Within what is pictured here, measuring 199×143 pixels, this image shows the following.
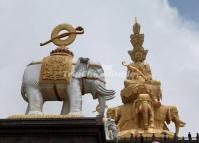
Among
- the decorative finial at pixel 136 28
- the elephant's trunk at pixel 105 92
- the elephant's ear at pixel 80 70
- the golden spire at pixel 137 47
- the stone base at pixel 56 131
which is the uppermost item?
the decorative finial at pixel 136 28

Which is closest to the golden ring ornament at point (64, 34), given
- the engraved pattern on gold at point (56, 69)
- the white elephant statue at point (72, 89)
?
the engraved pattern on gold at point (56, 69)

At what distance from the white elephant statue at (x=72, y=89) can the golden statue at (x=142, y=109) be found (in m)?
11.8

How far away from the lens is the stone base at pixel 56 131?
49.7 ft

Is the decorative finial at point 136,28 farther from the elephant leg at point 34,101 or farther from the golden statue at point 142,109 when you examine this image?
the elephant leg at point 34,101

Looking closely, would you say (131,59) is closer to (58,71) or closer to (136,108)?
(136,108)

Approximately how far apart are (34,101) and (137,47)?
700 inches

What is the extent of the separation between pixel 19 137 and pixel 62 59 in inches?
129

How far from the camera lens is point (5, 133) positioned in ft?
50.5

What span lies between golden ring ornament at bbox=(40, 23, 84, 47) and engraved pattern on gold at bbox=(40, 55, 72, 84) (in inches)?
24.2

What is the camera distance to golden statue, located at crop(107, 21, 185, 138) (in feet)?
97.1

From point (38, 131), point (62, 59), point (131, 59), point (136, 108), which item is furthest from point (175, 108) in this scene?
point (38, 131)

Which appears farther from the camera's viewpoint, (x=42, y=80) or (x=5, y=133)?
(x=42, y=80)

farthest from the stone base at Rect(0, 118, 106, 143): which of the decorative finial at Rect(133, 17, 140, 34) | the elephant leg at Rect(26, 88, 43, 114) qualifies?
the decorative finial at Rect(133, 17, 140, 34)

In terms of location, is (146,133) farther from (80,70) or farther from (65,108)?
(80,70)
